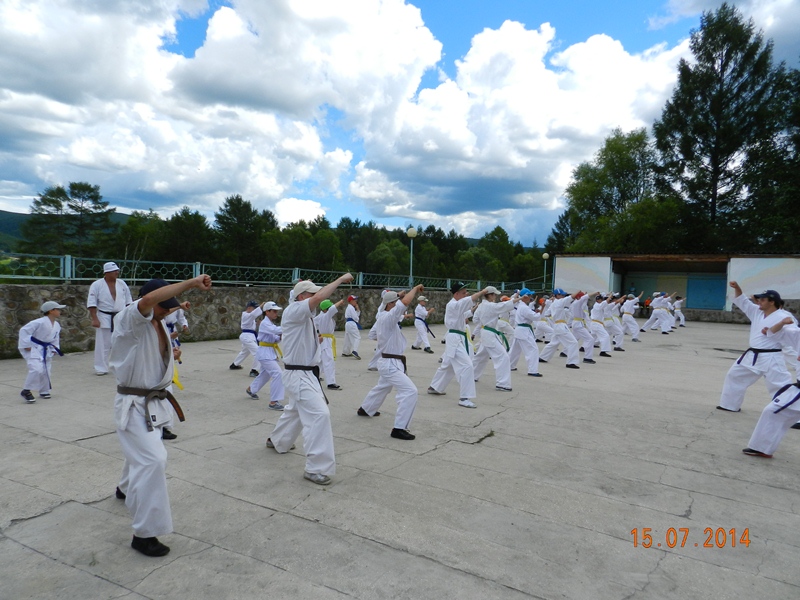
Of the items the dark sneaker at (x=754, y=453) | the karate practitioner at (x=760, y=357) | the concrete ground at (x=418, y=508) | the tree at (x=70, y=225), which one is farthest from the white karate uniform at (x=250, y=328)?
the tree at (x=70, y=225)

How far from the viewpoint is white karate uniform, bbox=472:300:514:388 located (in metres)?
8.93

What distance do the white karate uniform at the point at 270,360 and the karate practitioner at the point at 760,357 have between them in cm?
622

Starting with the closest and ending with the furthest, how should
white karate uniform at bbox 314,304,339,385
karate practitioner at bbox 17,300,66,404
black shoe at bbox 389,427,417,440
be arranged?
black shoe at bbox 389,427,417,440 < karate practitioner at bbox 17,300,66,404 < white karate uniform at bbox 314,304,339,385

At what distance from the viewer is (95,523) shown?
3789 mm

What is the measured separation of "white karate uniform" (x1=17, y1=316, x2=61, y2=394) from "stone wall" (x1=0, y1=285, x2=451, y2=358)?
3.84 metres

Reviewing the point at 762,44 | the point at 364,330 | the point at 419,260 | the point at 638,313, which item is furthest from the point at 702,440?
the point at 419,260

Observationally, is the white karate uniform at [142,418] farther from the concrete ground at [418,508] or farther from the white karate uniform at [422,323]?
the white karate uniform at [422,323]

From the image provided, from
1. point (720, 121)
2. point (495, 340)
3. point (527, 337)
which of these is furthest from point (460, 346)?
point (720, 121)

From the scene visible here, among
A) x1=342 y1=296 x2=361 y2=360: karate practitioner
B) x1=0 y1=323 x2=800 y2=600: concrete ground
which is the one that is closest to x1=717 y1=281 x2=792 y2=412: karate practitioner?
x1=0 y1=323 x2=800 y2=600: concrete ground

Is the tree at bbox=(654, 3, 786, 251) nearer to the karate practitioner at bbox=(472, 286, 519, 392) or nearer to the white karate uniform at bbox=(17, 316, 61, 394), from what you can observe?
the karate practitioner at bbox=(472, 286, 519, 392)

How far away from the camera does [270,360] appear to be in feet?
25.0

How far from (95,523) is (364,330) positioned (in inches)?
637

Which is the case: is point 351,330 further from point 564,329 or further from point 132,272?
point 132,272

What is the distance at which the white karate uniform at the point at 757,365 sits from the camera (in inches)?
276
